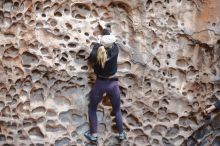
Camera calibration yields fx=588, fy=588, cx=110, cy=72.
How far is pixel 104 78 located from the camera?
3189 millimetres

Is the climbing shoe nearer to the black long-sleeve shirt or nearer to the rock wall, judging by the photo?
the rock wall

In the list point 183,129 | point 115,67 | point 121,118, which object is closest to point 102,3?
point 115,67

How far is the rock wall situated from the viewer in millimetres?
3225

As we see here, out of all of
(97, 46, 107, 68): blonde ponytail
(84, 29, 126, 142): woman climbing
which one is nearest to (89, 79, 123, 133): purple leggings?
(84, 29, 126, 142): woman climbing

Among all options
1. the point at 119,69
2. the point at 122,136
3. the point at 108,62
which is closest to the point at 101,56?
the point at 108,62

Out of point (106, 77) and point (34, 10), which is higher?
point (34, 10)

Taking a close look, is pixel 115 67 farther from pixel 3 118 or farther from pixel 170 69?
pixel 3 118

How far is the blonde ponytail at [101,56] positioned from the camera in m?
3.11

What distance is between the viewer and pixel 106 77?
318 centimetres

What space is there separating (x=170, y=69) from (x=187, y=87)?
5.8 inches

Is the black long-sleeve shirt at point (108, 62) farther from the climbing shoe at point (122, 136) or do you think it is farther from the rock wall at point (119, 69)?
the climbing shoe at point (122, 136)

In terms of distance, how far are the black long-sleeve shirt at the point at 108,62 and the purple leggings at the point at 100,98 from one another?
6cm

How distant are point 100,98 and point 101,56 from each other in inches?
10.5

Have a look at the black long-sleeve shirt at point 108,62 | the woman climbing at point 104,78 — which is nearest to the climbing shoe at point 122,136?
the woman climbing at point 104,78
